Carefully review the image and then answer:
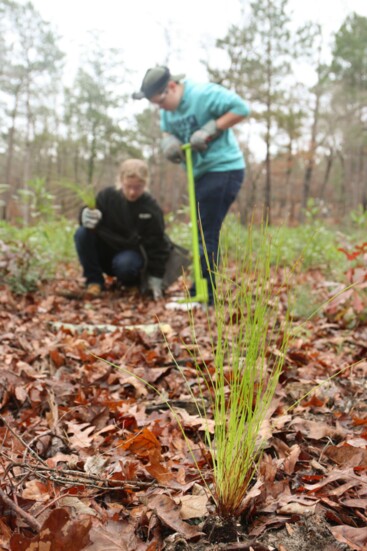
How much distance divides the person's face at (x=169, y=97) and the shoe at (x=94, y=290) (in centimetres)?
188

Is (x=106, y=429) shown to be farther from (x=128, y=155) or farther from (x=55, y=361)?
(x=128, y=155)

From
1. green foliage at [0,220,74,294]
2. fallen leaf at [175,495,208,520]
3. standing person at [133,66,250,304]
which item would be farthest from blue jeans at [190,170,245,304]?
fallen leaf at [175,495,208,520]

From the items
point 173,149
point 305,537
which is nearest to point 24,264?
point 173,149

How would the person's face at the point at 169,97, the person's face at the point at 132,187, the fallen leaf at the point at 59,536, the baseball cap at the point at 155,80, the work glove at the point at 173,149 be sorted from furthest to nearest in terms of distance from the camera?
the person's face at the point at 132,187 < the work glove at the point at 173,149 < the person's face at the point at 169,97 < the baseball cap at the point at 155,80 < the fallen leaf at the point at 59,536

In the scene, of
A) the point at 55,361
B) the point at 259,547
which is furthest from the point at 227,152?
the point at 259,547

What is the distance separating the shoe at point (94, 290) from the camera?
4352mm

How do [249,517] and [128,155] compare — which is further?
[128,155]

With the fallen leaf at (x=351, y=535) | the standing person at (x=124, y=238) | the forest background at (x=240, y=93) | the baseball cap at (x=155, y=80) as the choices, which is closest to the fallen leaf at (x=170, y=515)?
the fallen leaf at (x=351, y=535)

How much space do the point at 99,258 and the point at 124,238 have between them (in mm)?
371

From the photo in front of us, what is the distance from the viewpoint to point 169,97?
3639 millimetres

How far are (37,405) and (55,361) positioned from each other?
0.52m

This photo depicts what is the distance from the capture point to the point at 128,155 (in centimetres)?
2183

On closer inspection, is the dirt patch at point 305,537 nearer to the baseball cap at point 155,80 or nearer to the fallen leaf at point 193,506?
the fallen leaf at point 193,506

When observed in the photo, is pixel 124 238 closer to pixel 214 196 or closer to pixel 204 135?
Answer: pixel 214 196
